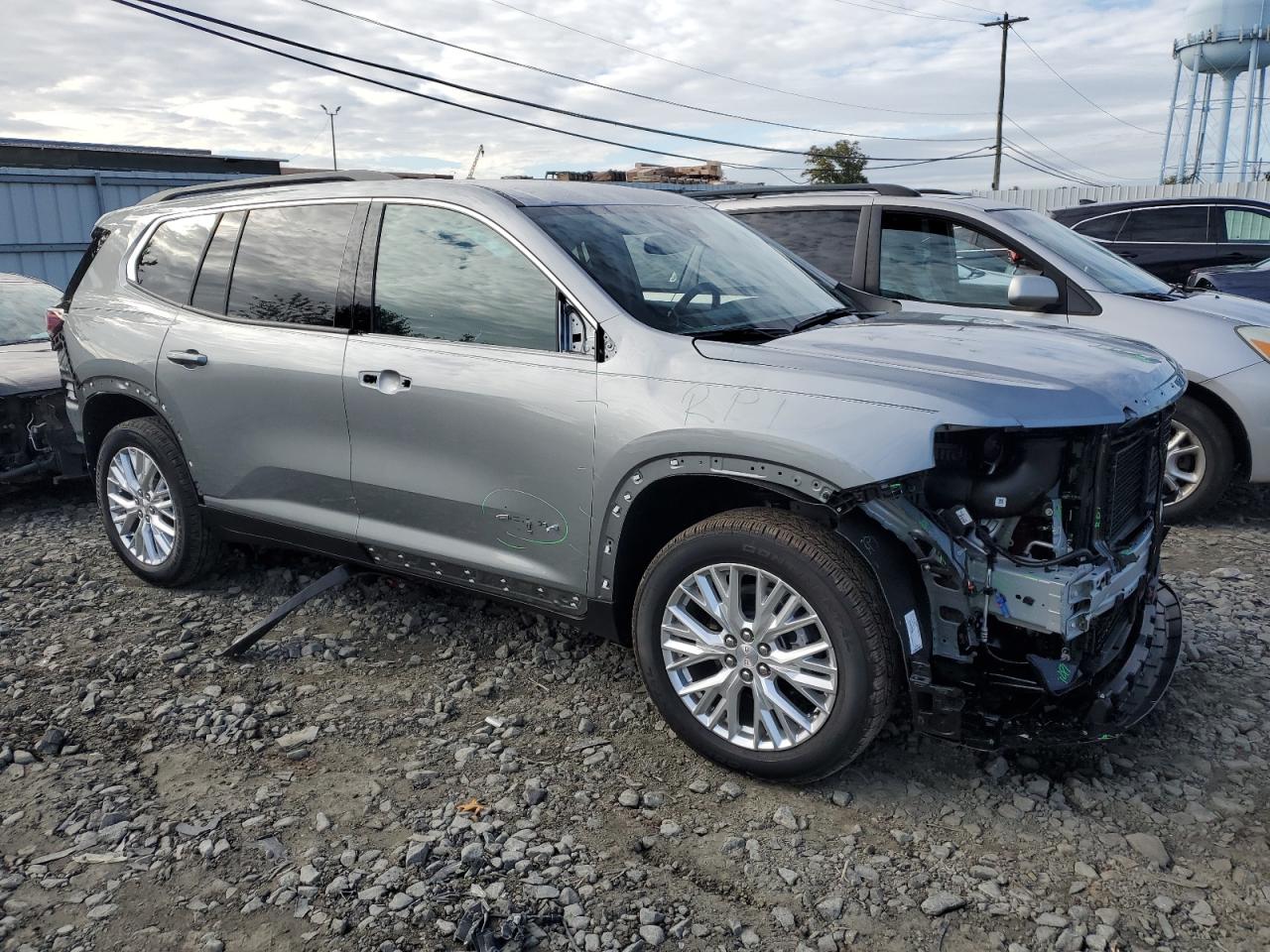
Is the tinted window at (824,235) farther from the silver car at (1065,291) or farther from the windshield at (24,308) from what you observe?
the windshield at (24,308)

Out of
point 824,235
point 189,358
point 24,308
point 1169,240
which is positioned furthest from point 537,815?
point 1169,240

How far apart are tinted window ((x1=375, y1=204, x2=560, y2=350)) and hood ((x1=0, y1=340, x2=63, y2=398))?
3462mm

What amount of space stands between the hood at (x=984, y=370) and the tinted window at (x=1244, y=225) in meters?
9.01

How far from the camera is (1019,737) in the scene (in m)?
3.01

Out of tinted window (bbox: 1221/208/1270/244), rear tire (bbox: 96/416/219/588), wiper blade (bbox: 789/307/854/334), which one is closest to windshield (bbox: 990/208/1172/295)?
wiper blade (bbox: 789/307/854/334)

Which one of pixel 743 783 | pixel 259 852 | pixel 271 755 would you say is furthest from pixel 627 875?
pixel 271 755

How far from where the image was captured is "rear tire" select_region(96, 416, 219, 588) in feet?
16.2

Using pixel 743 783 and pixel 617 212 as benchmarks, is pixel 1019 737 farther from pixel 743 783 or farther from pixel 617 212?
pixel 617 212

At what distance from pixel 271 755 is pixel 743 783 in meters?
1.65

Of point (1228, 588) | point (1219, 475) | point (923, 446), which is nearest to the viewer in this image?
point (923, 446)

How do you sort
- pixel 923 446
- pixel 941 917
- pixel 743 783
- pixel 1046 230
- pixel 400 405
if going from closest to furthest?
pixel 941 917 < pixel 923 446 < pixel 743 783 < pixel 400 405 < pixel 1046 230

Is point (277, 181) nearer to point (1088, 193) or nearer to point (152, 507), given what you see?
point (152, 507)

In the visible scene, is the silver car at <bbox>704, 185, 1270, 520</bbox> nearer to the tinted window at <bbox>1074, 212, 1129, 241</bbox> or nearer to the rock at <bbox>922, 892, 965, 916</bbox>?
the rock at <bbox>922, 892, 965, 916</bbox>

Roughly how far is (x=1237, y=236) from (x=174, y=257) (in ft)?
35.9
